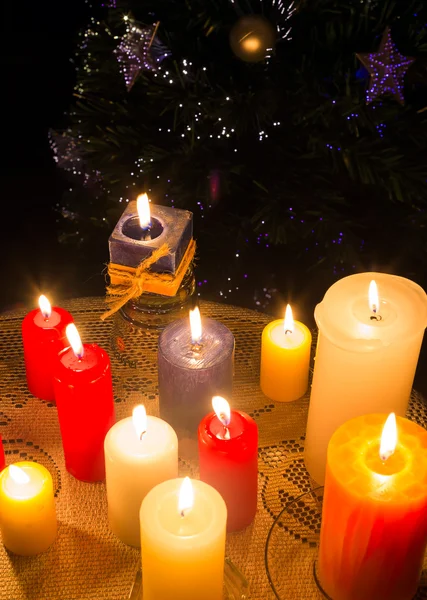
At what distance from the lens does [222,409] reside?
869 millimetres

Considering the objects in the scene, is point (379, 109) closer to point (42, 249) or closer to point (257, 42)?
point (257, 42)

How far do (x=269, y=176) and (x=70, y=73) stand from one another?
3.36ft

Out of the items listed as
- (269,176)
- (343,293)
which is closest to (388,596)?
(343,293)

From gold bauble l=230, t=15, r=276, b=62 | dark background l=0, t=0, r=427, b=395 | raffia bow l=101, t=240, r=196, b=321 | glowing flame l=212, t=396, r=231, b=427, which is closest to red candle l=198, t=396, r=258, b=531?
glowing flame l=212, t=396, r=231, b=427

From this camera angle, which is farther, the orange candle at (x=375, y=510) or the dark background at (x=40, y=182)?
the dark background at (x=40, y=182)

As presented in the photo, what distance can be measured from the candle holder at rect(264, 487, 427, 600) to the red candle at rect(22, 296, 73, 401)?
14.5 inches

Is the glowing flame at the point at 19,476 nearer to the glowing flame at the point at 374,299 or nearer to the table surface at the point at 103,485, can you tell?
the table surface at the point at 103,485

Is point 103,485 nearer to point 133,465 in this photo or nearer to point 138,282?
point 133,465

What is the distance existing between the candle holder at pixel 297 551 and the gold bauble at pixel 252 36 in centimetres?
67

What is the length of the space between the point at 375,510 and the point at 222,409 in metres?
0.21

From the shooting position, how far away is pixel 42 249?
215cm

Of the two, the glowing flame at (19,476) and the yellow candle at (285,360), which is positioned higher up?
the yellow candle at (285,360)

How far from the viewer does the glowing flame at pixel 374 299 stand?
89cm

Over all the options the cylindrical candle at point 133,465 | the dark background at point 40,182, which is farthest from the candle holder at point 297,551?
the dark background at point 40,182
